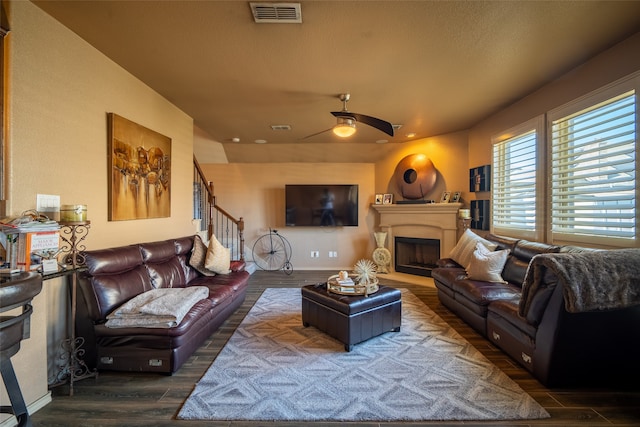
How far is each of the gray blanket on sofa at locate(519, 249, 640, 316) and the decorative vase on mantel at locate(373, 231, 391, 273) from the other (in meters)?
3.85

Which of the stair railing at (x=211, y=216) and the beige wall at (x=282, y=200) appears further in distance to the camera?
the beige wall at (x=282, y=200)

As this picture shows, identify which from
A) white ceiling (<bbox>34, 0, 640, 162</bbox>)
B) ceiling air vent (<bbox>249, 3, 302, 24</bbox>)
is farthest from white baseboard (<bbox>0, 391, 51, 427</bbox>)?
ceiling air vent (<bbox>249, 3, 302, 24</bbox>)

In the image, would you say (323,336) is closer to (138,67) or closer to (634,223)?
(634,223)

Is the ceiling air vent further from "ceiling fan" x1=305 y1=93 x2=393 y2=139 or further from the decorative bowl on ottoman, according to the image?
the decorative bowl on ottoman

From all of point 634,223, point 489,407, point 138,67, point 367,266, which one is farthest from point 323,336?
point 138,67

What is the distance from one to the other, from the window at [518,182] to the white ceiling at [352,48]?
1.71 feet

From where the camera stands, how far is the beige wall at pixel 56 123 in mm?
1866

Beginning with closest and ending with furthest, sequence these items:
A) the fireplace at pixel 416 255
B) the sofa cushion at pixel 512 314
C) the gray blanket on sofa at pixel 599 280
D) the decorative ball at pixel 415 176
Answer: the gray blanket on sofa at pixel 599 280 < the sofa cushion at pixel 512 314 < the decorative ball at pixel 415 176 < the fireplace at pixel 416 255

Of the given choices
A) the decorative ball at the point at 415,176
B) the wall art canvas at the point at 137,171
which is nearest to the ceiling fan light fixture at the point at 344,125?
the wall art canvas at the point at 137,171

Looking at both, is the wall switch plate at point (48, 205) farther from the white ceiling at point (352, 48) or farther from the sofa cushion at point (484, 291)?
the sofa cushion at point (484, 291)

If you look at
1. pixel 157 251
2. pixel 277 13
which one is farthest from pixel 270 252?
pixel 277 13

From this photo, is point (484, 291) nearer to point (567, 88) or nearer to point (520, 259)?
point (520, 259)

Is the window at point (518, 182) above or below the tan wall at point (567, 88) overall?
below

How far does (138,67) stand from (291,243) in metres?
4.30
